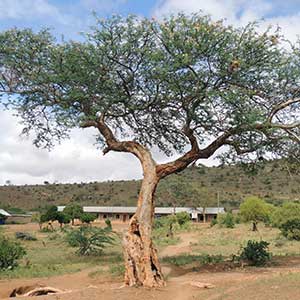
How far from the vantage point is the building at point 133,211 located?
197 ft

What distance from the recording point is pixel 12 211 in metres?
64.2

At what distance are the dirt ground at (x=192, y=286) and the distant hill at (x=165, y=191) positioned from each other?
112 ft

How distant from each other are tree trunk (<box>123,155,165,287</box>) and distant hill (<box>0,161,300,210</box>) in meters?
36.4

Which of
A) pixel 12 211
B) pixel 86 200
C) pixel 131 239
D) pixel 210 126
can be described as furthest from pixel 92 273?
pixel 86 200

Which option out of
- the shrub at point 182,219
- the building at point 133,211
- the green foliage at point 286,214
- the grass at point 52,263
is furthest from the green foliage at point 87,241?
the building at point 133,211

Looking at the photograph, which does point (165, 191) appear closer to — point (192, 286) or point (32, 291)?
point (32, 291)

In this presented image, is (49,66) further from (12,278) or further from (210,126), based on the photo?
(12,278)

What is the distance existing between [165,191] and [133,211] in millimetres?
5179

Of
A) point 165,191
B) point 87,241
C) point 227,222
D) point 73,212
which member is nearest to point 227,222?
point 227,222

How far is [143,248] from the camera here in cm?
1109

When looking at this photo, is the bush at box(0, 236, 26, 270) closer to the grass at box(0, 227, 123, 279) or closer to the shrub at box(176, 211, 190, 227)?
the grass at box(0, 227, 123, 279)

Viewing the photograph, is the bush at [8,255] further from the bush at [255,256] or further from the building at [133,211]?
the building at [133,211]

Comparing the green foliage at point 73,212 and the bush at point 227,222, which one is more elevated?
the green foliage at point 73,212

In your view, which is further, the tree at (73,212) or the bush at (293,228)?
the tree at (73,212)
